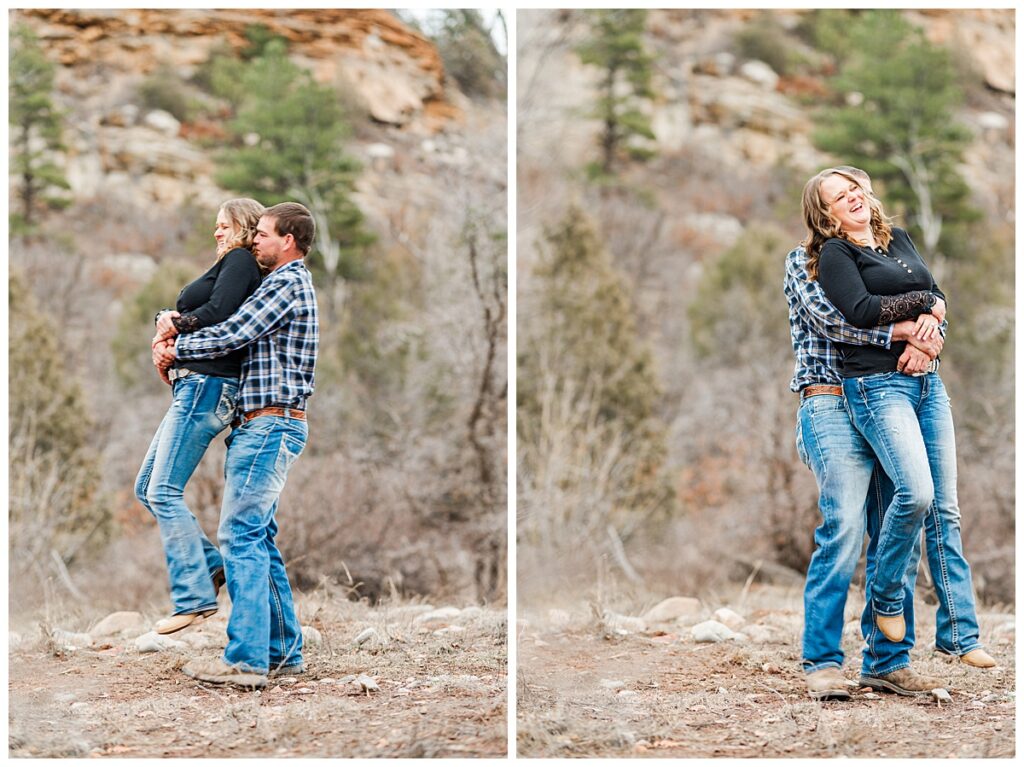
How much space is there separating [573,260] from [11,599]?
467 centimetres

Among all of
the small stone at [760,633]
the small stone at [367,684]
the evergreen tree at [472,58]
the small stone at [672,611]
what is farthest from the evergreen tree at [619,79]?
the small stone at [367,684]

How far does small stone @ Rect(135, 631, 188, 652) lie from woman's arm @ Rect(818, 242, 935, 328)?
2476 millimetres

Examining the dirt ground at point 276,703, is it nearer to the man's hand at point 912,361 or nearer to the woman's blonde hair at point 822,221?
the man's hand at point 912,361

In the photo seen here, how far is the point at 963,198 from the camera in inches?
369

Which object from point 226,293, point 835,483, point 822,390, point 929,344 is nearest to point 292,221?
point 226,293

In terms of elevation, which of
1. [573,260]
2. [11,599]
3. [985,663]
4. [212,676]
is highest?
[985,663]

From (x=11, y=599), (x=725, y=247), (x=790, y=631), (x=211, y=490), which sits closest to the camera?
(x=790, y=631)

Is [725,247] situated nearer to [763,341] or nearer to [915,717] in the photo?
[763,341]

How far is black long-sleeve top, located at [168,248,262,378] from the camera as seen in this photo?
3.30 m

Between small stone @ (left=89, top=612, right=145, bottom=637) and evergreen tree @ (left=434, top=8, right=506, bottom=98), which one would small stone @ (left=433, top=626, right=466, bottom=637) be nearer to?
small stone @ (left=89, top=612, right=145, bottom=637)

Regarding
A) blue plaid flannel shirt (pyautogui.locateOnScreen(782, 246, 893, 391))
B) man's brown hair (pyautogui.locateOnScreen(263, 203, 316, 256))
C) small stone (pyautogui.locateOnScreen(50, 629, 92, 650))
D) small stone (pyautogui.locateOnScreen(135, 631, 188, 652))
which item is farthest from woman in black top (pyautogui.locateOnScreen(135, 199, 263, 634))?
blue plaid flannel shirt (pyautogui.locateOnScreen(782, 246, 893, 391))

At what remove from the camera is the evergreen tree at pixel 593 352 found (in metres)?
8.61

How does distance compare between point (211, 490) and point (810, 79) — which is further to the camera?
point (810, 79)

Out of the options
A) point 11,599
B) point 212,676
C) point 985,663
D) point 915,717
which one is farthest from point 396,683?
point 11,599
